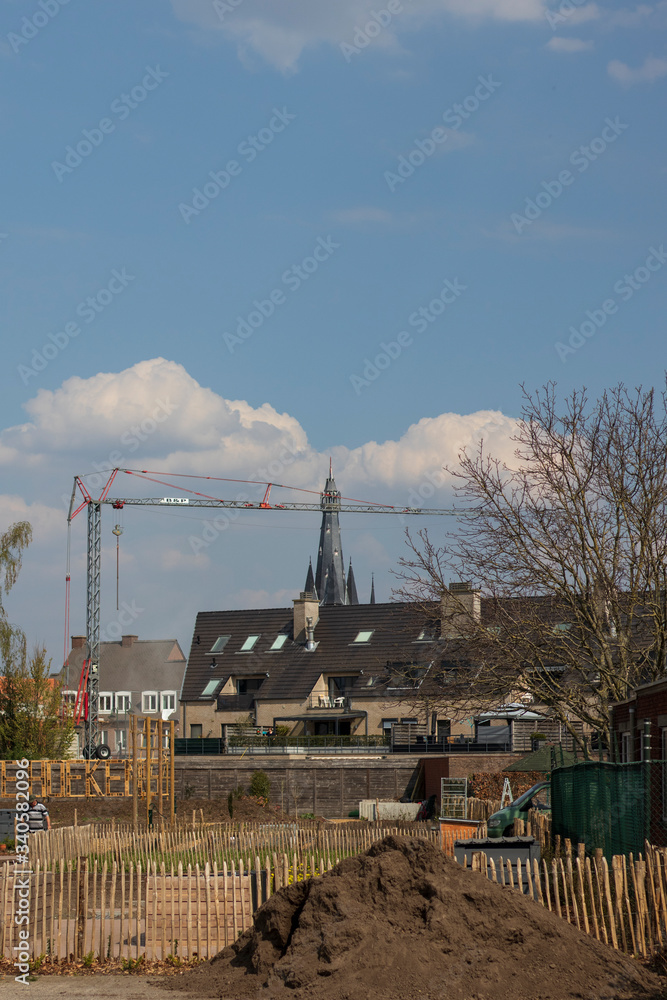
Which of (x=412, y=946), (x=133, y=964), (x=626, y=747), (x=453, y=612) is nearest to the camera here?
(x=412, y=946)

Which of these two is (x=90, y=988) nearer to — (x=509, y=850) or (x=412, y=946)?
(x=412, y=946)

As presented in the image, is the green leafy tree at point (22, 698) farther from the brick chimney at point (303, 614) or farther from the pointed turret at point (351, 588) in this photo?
the pointed turret at point (351, 588)

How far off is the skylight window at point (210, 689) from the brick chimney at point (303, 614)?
512 centimetres

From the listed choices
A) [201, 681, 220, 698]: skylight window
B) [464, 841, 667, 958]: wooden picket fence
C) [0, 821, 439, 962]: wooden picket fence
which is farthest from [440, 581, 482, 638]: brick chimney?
[201, 681, 220, 698]: skylight window

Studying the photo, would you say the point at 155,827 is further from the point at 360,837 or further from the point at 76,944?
the point at 76,944

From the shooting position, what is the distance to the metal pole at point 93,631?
217ft

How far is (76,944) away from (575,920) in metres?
6.07

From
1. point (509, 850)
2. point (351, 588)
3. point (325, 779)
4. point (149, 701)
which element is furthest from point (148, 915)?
point (351, 588)

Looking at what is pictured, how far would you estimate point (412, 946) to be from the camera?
1112 cm

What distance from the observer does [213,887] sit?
43.4 feet

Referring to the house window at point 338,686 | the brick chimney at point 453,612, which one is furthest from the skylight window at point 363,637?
the brick chimney at point 453,612

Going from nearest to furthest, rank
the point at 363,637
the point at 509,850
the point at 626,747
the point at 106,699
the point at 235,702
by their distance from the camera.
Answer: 1. the point at 509,850
2. the point at 626,747
3. the point at 235,702
4. the point at 363,637
5. the point at 106,699

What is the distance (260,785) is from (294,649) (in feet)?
61.3

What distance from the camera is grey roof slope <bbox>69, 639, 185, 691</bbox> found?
3219 inches
